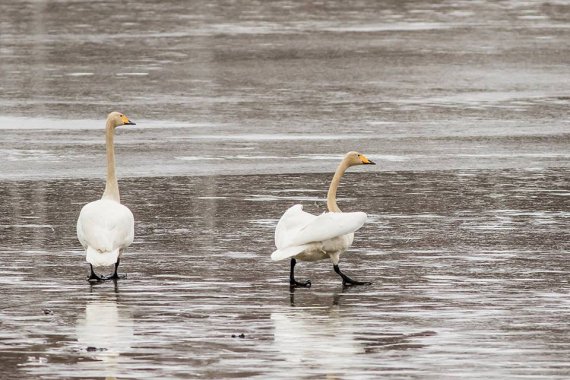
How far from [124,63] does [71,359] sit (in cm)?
2095

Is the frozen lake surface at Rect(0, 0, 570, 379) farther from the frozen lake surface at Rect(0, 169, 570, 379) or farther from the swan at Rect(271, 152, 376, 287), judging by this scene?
the swan at Rect(271, 152, 376, 287)

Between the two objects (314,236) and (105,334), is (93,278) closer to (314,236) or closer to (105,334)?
(314,236)

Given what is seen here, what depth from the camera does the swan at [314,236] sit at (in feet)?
38.4

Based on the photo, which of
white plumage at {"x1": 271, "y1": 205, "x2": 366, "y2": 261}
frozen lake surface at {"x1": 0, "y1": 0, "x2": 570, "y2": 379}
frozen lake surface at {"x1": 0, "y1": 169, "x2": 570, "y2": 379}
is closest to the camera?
frozen lake surface at {"x1": 0, "y1": 169, "x2": 570, "y2": 379}

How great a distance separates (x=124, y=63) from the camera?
2977 centimetres

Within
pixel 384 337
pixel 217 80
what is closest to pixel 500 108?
pixel 217 80

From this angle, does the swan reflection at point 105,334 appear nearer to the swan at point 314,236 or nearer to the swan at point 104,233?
the swan at point 104,233

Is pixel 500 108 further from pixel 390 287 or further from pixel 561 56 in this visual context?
pixel 390 287

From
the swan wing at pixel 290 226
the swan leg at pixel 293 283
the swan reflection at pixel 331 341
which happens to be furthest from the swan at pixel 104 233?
the swan reflection at pixel 331 341

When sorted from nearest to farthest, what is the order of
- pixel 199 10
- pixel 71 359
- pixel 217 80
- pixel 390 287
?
pixel 71 359 → pixel 390 287 → pixel 217 80 → pixel 199 10

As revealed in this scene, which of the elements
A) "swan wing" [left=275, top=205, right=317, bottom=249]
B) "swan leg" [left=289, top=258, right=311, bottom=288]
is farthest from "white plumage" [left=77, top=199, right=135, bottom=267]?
"swan leg" [left=289, top=258, right=311, bottom=288]

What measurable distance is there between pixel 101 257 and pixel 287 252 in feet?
4.33

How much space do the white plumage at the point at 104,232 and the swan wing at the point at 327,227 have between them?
1285 millimetres

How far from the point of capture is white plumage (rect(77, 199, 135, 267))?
11.9 m
